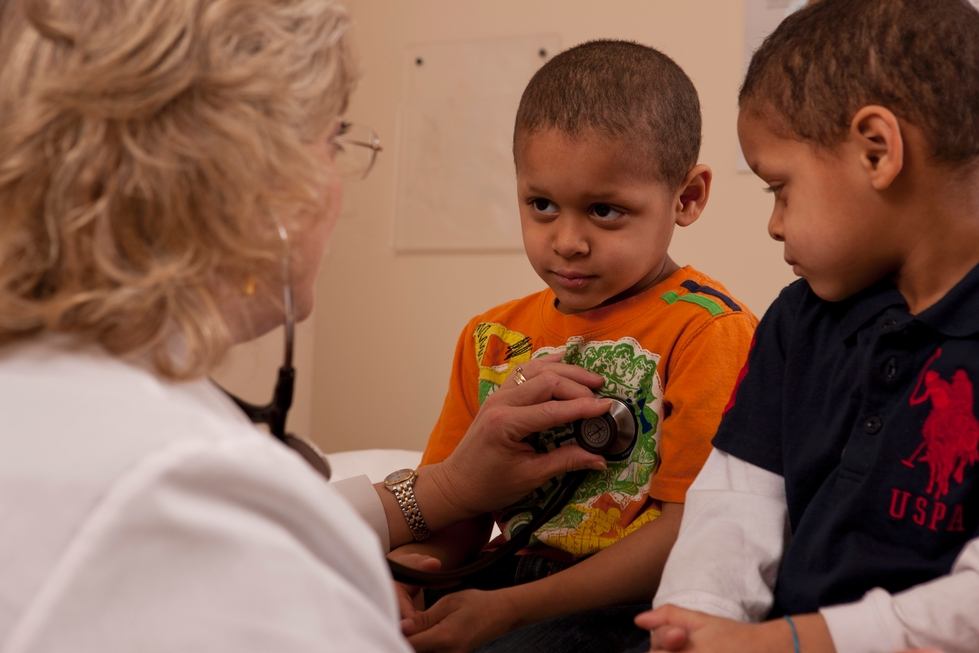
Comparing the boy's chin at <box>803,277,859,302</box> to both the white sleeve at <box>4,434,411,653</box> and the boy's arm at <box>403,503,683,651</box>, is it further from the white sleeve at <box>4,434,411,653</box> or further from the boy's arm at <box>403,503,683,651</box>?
the white sleeve at <box>4,434,411,653</box>

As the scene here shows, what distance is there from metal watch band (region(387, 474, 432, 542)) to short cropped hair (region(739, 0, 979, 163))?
69 centimetres

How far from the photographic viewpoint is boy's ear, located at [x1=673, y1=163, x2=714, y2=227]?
1.42 m

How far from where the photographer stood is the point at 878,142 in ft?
3.38

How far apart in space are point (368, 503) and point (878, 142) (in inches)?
30.1

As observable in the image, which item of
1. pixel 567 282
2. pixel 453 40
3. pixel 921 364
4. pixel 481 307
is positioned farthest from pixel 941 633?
pixel 453 40

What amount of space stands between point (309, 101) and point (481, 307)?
2496mm

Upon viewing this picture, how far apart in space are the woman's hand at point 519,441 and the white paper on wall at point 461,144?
1.91 metres

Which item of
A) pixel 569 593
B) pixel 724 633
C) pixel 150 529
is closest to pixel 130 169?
pixel 150 529

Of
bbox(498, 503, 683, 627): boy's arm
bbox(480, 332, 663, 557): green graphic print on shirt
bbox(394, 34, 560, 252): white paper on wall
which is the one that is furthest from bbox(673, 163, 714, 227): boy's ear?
bbox(394, 34, 560, 252): white paper on wall

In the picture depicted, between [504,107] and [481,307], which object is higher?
[504,107]

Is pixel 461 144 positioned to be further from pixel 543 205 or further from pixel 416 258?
pixel 543 205

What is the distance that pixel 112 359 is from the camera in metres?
0.68

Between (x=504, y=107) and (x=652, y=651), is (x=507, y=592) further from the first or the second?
(x=504, y=107)

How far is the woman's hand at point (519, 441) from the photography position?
130 centimetres
